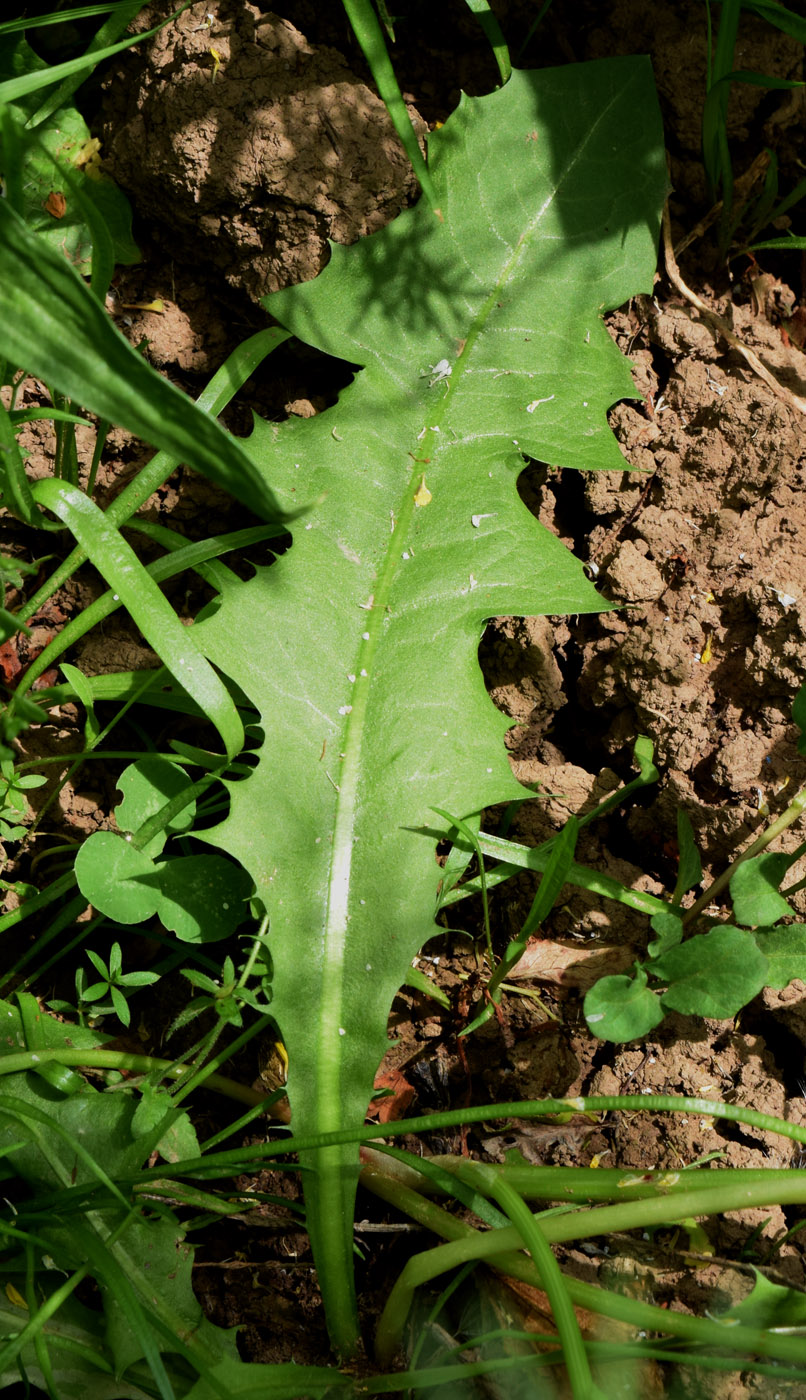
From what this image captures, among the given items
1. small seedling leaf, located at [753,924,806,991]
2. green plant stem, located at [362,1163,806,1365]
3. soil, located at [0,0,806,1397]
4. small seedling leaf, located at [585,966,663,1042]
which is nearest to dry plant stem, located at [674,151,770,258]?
soil, located at [0,0,806,1397]

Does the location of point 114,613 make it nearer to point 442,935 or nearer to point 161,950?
point 161,950

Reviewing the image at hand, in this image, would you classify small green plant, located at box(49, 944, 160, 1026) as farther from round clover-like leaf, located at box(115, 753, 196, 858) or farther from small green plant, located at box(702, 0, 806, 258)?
small green plant, located at box(702, 0, 806, 258)

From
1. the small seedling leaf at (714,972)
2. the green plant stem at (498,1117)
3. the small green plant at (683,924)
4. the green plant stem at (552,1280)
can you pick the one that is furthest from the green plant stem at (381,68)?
the green plant stem at (552,1280)

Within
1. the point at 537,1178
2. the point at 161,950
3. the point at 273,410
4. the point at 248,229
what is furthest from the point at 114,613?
the point at 537,1178

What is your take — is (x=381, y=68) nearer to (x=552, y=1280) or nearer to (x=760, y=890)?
A: (x=760, y=890)

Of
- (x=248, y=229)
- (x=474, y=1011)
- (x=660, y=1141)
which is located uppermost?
(x=248, y=229)

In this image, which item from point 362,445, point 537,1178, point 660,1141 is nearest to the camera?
point 537,1178

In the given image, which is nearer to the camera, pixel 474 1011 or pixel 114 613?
pixel 474 1011

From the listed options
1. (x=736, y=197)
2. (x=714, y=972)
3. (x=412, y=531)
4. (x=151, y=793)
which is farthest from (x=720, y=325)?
(x=151, y=793)

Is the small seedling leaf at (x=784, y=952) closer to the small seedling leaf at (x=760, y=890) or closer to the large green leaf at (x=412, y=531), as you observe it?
the small seedling leaf at (x=760, y=890)
